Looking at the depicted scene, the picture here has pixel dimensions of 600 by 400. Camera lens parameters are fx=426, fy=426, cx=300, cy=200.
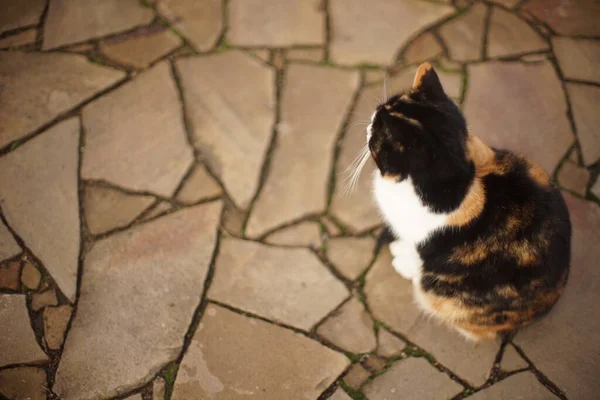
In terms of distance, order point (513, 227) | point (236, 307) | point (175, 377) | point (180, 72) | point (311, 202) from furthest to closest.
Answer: point (180, 72) < point (311, 202) < point (236, 307) < point (175, 377) < point (513, 227)

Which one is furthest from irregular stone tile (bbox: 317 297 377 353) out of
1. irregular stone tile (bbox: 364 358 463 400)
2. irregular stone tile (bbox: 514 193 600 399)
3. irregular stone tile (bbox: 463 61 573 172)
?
irregular stone tile (bbox: 463 61 573 172)

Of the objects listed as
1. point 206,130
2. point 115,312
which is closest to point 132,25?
point 206,130

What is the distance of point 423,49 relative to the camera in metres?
2.62

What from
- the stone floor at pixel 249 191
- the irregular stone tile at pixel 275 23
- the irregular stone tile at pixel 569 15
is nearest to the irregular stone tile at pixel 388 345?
the stone floor at pixel 249 191

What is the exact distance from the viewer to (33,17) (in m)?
2.66

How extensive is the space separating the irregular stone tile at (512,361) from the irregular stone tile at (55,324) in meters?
2.09

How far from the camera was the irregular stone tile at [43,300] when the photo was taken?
2074 millimetres

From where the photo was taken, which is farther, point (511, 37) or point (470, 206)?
point (511, 37)

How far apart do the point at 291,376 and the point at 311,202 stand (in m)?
0.87

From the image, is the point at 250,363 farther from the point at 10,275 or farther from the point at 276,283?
the point at 10,275

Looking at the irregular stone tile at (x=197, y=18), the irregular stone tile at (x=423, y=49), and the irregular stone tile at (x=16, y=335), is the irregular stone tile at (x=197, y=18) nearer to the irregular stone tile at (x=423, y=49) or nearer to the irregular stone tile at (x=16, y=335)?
the irregular stone tile at (x=423, y=49)

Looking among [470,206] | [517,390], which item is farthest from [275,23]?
[517,390]

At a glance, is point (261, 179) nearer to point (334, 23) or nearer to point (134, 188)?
point (134, 188)

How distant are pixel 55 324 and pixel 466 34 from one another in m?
2.82
